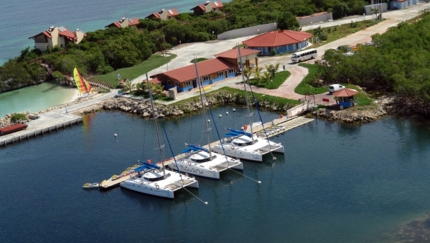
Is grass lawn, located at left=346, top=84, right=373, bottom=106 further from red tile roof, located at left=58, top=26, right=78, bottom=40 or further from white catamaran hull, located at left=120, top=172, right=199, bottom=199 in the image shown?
red tile roof, located at left=58, top=26, right=78, bottom=40

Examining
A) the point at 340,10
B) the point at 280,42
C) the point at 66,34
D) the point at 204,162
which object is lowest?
the point at 204,162

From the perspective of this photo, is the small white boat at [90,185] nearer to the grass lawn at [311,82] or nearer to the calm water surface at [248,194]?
the calm water surface at [248,194]

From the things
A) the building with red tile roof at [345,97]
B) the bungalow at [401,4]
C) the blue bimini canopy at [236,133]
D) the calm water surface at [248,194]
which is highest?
the bungalow at [401,4]

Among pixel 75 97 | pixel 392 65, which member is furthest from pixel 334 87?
pixel 75 97

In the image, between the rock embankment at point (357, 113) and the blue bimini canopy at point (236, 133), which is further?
the rock embankment at point (357, 113)

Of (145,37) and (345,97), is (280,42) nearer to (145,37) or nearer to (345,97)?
(145,37)

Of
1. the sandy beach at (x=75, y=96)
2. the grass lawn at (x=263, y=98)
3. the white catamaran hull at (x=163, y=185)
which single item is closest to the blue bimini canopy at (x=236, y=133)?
the white catamaran hull at (x=163, y=185)
